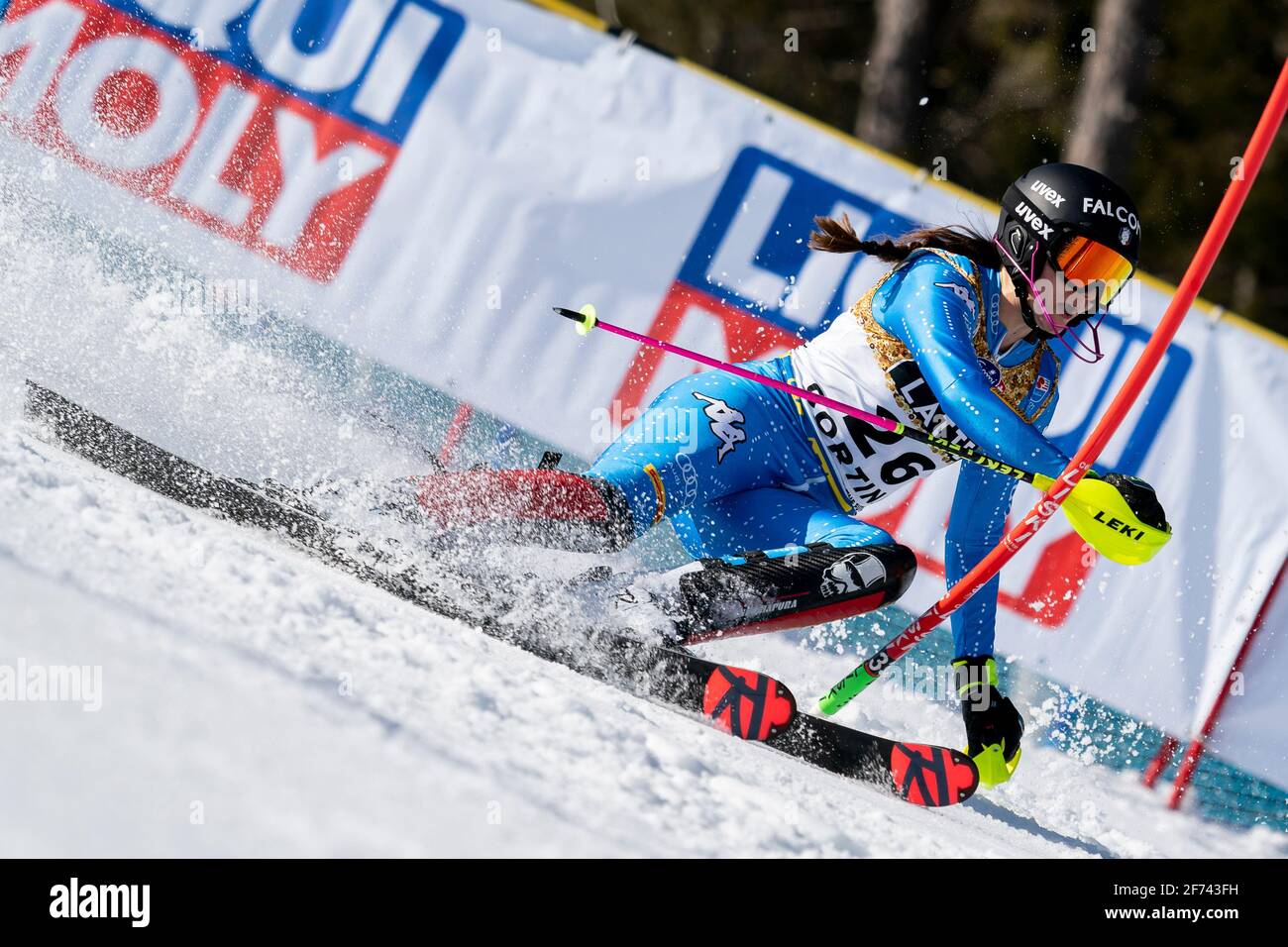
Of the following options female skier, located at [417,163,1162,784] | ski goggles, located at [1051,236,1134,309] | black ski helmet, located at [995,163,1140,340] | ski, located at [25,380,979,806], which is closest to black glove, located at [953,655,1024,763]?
female skier, located at [417,163,1162,784]

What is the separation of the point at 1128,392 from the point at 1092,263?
321 mm

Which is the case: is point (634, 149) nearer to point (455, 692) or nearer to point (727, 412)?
point (727, 412)

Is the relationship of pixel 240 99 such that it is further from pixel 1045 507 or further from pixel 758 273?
pixel 1045 507

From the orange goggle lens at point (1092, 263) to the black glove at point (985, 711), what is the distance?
1140 millimetres

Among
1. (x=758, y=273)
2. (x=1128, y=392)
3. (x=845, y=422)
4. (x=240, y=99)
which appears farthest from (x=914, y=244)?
(x=240, y=99)

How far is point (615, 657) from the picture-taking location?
331 centimetres

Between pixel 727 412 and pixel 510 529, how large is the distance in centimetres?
64

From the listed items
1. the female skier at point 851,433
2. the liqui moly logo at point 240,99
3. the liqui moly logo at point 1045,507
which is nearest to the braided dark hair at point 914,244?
the female skier at point 851,433

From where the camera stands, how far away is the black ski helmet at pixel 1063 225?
10.3 ft

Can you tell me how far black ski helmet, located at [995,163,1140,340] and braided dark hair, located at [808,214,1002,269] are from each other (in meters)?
0.05

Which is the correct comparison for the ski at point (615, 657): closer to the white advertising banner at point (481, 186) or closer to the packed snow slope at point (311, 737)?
the packed snow slope at point (311, 737)
